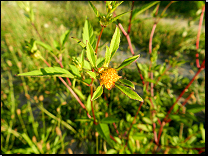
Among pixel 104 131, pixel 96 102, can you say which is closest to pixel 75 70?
pixel 104 131

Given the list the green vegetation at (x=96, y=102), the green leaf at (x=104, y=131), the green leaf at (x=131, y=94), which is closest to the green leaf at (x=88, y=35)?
the green vegetation at (x=96, y=102)

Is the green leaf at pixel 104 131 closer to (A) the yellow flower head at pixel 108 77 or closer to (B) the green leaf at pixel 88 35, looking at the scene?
(A) the yellow flower head at pixel 108 77

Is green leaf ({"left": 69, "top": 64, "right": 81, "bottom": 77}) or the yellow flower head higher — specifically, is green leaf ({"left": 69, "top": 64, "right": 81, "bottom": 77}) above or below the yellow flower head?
above

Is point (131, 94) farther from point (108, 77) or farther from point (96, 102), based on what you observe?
point (96, 102)

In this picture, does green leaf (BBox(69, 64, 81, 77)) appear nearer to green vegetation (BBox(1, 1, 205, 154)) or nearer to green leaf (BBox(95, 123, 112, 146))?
green vegetation (BBox(1, 1, 205, 154))

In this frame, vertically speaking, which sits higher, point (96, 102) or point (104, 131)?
point (104, 131)

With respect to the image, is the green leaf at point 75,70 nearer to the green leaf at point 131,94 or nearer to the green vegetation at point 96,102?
the green vegetation at point 96,102

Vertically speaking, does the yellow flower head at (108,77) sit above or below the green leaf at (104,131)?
above

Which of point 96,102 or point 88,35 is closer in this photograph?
point 88,35

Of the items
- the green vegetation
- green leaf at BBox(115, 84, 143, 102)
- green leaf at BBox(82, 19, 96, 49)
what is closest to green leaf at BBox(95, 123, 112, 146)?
the green vegetation

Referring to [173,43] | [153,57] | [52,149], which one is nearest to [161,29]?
[173,43]

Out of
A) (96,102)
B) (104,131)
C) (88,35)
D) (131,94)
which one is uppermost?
(88,35)
